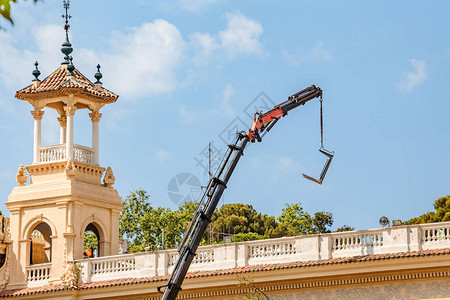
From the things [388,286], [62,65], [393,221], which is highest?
[62,65]

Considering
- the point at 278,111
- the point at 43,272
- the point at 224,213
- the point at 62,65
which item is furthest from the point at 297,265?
the point at 224,213

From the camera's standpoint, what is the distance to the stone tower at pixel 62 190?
3139 centimetres

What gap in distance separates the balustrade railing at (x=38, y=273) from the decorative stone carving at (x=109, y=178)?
4.02 meters

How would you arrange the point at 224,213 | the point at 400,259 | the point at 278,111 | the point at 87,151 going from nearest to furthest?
the point at 400,259, the point at 278,111, the point at 87,151, the point at 224,213

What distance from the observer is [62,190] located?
Answer: 103 feet

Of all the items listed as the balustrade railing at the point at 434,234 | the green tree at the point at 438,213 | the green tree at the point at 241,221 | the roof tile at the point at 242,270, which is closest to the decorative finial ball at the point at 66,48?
the roof tile at the point at 242,270

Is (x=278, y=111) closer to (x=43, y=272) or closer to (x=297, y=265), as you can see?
(x=297, y=265)

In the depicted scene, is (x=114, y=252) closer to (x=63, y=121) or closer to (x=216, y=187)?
(x=63, y=121)

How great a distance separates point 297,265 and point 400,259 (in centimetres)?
311

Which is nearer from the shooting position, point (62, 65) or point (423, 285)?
point (423, 285)

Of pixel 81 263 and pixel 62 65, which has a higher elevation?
pixel 62 65

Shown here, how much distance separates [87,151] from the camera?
33.1 metres

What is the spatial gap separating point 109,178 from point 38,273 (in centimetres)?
453

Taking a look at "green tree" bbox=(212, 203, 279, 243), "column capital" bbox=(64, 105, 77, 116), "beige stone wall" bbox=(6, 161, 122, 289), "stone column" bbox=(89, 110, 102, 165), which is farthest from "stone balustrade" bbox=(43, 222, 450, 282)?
"green tree" bbox=(212, 203, 279, 243)
